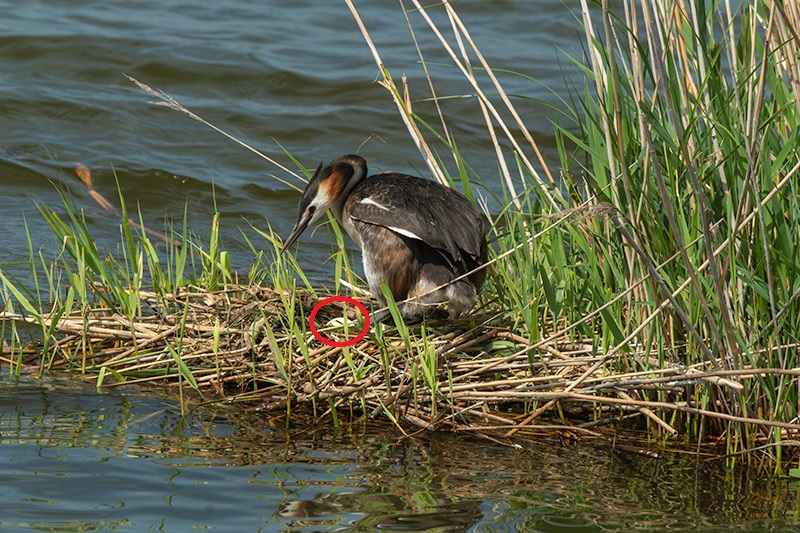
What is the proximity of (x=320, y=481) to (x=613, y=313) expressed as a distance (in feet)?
4.37

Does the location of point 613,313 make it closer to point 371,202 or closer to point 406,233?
point 406,233

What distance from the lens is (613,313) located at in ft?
→ 14.0

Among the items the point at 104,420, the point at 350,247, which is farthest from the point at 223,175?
the point at 104,420

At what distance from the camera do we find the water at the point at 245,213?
135 inches

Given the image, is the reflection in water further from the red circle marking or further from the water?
the red circle marking

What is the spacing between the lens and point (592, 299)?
4.33m

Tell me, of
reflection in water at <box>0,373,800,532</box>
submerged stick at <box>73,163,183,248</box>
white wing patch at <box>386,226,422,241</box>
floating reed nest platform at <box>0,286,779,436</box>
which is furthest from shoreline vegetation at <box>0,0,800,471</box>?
submerged stick at <box>73,163,183,248</box>

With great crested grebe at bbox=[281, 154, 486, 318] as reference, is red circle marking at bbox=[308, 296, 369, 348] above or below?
below

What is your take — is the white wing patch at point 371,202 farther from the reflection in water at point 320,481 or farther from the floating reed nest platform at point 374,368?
the reflection in water at point 320,481

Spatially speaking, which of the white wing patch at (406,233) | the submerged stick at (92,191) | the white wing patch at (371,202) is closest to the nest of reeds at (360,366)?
the white wing patch at (406,233)

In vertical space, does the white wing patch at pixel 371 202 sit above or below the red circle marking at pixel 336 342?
above

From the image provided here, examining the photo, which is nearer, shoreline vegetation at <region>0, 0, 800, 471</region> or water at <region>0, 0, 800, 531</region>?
water at <region>0, 0, 800, 531</region>

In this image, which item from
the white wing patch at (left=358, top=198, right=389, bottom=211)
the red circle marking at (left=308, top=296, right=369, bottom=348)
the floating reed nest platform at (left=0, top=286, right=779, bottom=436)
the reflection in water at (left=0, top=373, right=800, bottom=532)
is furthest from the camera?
the white wing patch at (left=358, top=198, right=389, bottom=211)

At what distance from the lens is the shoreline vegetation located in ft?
12.1
